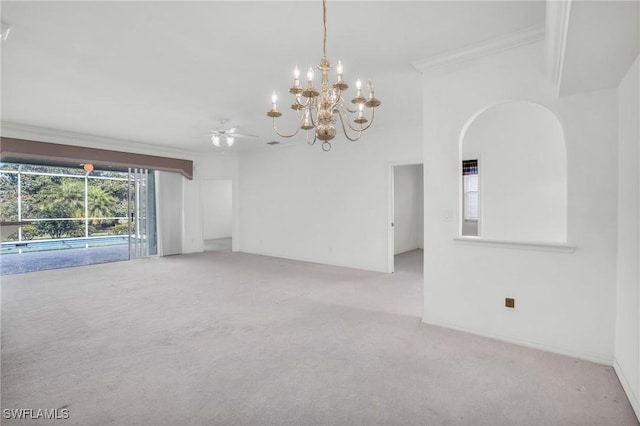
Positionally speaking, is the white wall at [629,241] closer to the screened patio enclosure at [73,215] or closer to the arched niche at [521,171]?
the arched niche at [521,171]

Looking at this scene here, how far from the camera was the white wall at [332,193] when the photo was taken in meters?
5.58

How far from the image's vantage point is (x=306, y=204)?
6988 mm

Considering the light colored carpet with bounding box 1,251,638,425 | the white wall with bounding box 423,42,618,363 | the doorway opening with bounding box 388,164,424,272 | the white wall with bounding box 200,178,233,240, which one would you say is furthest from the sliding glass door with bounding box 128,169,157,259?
the white wall with bounding box 423,42,618,363

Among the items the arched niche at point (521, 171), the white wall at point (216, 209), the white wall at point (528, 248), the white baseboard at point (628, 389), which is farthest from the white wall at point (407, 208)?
the white wall at point (216, 209)

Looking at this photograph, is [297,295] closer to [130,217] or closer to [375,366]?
[375,366]

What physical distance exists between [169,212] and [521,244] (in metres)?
7.55

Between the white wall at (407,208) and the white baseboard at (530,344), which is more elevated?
the white wall at (407,208)

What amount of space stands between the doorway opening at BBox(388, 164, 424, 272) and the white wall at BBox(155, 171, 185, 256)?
539 centimetres

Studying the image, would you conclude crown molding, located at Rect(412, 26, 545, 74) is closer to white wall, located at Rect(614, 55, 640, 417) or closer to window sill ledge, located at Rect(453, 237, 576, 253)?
white wall, located at Rect(614, 55, 640, 417)

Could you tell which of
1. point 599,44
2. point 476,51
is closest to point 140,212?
point 476,51

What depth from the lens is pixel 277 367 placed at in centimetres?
241

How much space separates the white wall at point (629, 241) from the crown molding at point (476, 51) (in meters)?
0.77

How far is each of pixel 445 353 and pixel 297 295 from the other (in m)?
2.20

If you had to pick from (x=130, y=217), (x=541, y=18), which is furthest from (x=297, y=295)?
(x=130, y=217)
